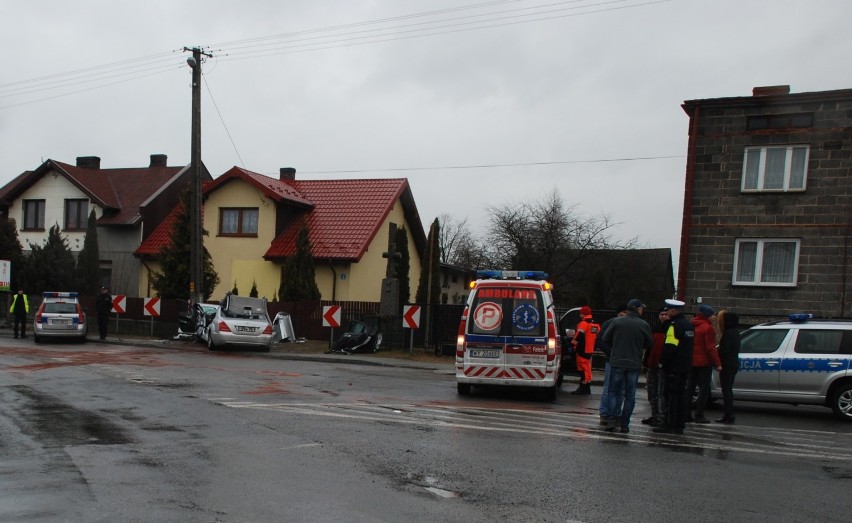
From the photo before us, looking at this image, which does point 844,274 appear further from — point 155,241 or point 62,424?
point 155,241

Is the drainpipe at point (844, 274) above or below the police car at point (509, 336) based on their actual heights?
above

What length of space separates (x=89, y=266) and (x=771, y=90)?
96.8ft

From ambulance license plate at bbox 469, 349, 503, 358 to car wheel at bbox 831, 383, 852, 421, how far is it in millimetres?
5565

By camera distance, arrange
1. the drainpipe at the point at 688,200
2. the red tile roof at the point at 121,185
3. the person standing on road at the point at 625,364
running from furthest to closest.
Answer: the red tile roof at the point at 121,185, the drainpipe at the point at 688,200, the person standing on road at the point at 625,364

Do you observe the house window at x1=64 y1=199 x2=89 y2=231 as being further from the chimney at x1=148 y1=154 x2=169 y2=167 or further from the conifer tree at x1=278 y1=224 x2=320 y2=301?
the conifer tree at x1=278 y1=224 x2=320 y2=301

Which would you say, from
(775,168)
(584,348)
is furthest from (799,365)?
(775,168)

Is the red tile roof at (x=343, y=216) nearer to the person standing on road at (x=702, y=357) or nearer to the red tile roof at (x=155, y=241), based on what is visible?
the red tile roof at (x=155, y=241)

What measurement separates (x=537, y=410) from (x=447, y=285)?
106ft

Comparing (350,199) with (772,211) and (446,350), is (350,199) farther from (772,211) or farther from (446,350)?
(772,211)

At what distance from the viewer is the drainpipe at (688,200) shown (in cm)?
2362

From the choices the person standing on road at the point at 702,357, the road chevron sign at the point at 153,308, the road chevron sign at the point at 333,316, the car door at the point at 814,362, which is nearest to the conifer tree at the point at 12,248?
the road chevron sign at the point at 153,308

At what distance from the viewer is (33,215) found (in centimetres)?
4103

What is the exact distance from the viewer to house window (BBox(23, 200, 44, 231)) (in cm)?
4081

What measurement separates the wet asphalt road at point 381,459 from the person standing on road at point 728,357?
586 mm
